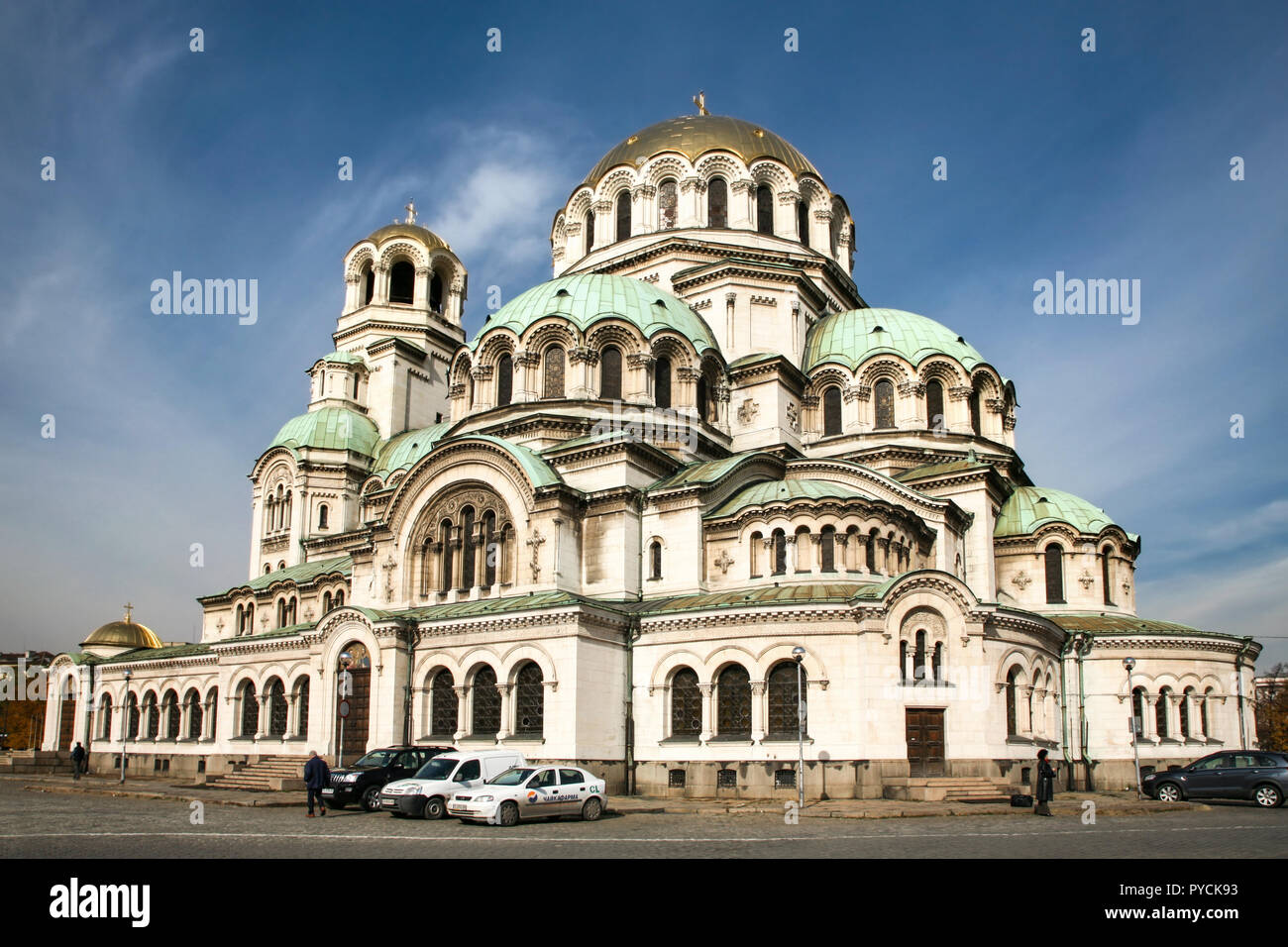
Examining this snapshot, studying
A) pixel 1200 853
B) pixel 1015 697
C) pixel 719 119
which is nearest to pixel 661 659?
pixel 1015 697

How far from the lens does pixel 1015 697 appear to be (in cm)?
3294

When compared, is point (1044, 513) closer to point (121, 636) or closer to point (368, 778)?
point (368, 778)

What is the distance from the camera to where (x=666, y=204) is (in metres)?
47.0

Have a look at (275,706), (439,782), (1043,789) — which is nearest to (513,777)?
(439,782)

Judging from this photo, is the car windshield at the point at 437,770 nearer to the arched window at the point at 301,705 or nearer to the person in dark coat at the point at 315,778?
the person in dark coat at the point at 315,778

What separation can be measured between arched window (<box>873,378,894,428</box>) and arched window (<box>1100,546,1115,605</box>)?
931 cm

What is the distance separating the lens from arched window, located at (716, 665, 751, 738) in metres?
30.4

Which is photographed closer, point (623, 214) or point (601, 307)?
point (601, 307)

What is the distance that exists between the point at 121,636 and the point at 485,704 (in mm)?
40284

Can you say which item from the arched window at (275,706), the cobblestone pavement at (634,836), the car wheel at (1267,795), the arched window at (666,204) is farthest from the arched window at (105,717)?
the car wheel at (1267,795)

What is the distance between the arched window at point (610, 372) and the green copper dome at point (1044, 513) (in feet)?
50.8

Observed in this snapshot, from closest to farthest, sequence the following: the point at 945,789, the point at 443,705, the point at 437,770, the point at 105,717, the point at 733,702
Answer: the point at 437,770, the point at 945,789, the point at 733,702, the point at 443,705, the point at 105,717

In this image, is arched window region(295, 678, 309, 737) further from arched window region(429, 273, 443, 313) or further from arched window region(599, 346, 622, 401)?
arched window region(429, 273, 443, 313)
